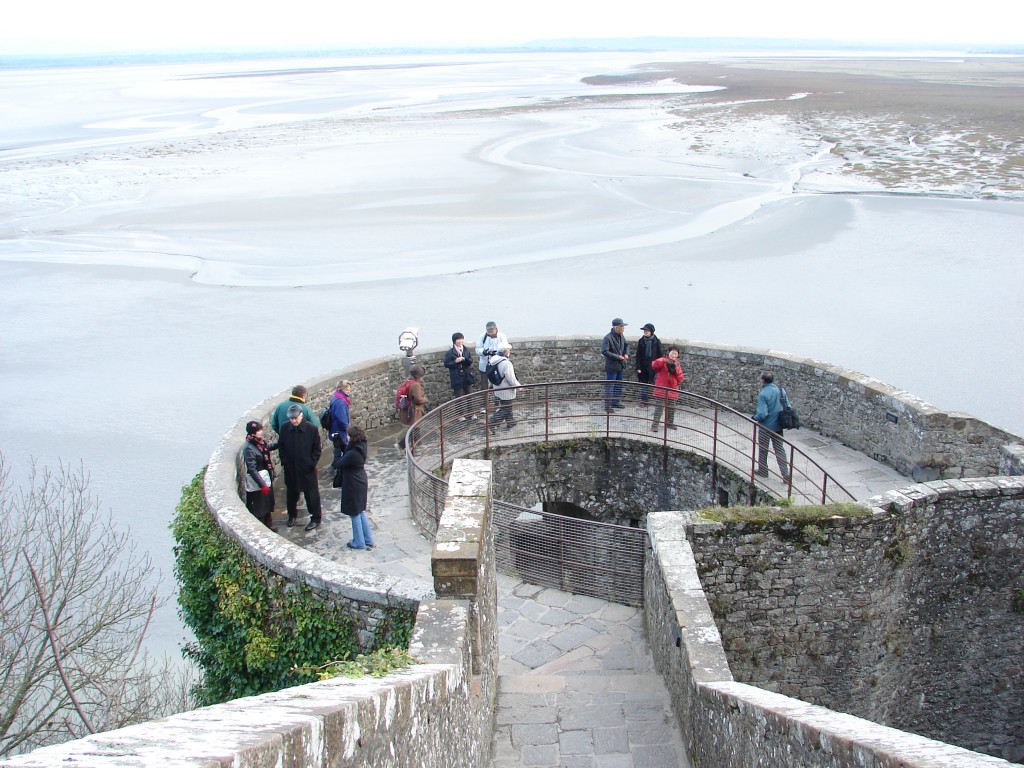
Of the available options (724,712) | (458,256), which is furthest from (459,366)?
(458,256)

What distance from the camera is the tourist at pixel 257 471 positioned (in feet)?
29.6

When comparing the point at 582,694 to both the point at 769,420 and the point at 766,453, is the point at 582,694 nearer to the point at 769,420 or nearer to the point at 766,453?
the point at 766,453

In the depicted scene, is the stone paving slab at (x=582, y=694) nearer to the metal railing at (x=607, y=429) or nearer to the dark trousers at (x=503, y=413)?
the metal railing at (x=607, y=429)

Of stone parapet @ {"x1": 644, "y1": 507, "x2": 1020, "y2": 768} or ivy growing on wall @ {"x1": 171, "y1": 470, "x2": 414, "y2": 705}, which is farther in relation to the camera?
ivy growing on wall @ {"x1": 171, "y1": 470, "x2": 414, "y2": 705}

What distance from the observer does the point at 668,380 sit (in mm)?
11781

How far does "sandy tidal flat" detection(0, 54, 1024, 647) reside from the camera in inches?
717

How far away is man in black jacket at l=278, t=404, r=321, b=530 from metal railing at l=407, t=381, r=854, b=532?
42.2 inches

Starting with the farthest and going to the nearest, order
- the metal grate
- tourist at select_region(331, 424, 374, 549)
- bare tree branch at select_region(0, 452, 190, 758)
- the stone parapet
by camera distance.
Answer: bare tree branch at select_region(0, 452, 190, 758)
tourist at select_region(331, 424, 374, 549)
the metal grate
the stone parapet

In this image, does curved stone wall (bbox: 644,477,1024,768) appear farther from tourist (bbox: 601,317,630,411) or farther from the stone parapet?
tourist (bbox: 601,317,630,411)

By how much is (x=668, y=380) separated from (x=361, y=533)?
4.42 meters

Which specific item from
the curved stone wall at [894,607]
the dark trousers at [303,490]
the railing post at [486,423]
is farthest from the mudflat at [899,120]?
the dark trousers at [303,490]

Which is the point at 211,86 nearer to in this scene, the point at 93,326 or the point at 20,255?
the point at 20,255

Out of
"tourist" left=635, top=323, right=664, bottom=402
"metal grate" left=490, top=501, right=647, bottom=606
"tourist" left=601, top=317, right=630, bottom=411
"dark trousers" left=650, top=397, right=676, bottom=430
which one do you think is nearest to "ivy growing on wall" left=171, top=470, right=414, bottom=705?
"metal grate" left=490, top=501, right=647, bottom=606

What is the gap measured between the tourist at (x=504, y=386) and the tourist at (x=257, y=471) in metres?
3.39
